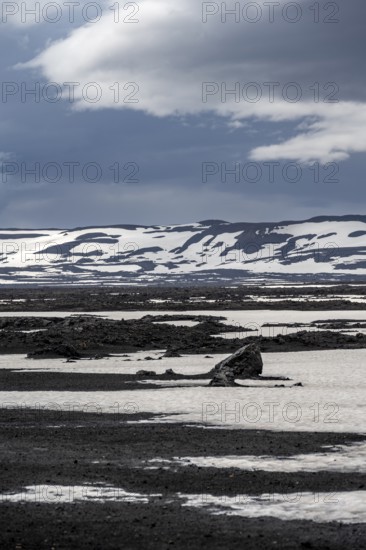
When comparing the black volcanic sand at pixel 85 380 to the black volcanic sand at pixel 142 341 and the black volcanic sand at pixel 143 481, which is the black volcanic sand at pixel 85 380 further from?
the black volcanic sand at pixel 142 341

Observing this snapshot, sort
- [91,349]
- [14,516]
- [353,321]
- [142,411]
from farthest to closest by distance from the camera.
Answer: [353,321] < [91,349] < [142,411] < [14,516]

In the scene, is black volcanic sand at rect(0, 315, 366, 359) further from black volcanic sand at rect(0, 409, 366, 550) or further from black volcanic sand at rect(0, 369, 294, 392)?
black volcanic sand at rect(0, 409, 366, 550)

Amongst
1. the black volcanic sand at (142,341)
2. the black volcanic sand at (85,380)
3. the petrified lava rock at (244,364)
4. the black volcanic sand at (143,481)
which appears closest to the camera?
the black volcanic sand at (143,481)

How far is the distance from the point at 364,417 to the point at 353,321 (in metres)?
52.2

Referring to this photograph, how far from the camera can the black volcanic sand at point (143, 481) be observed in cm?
1202

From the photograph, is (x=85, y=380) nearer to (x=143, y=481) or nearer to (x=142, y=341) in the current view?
(x=143, y=481)

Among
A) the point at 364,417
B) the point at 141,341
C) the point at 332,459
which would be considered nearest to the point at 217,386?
the point at 364,417

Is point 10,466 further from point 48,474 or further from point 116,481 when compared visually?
point 116,481

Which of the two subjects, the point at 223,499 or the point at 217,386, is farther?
the point at 217,386

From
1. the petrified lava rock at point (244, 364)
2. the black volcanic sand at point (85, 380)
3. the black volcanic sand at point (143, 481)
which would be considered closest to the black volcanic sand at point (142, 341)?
the black volcanic sand at point (85, 380)

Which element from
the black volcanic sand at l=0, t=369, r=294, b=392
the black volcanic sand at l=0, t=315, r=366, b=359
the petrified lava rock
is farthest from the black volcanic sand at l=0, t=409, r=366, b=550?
the black volcanic sand at l=0, t=315, r=366, b=359

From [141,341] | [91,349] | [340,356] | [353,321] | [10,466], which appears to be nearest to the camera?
[10,466]

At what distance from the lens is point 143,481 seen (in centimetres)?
1560

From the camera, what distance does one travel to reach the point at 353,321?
2936 inches
